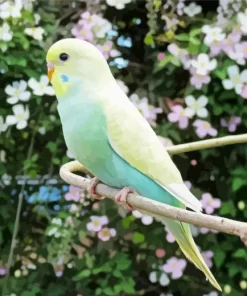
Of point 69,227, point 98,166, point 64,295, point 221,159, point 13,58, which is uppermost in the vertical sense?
point 98,166

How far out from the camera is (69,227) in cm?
104

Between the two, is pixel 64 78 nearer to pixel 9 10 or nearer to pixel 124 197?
pixel 124 197

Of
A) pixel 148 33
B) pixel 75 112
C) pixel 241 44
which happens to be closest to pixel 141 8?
pixel 148 33

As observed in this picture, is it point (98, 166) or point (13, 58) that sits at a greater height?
point (98, 166)

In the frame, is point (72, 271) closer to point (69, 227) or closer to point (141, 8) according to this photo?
point (69, 227)

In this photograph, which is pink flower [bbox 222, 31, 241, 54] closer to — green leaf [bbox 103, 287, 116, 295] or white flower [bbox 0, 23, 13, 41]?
white flower [bbox 0, 23, 13, 41]

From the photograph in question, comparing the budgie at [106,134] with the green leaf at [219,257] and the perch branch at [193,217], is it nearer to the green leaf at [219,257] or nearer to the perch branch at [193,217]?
the perch branch at [193,217]

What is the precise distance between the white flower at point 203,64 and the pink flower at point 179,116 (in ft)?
0.25

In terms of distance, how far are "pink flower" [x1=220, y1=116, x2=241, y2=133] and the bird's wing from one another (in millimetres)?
511

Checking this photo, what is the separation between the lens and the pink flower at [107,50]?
101 centimetres

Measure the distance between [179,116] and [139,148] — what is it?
0.50m

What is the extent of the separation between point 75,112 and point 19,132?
539 mm

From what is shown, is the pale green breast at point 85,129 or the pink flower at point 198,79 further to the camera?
the pink flower at point 198,79

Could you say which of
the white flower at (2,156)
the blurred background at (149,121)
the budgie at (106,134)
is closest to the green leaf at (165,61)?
the blurred background at (149,121)
